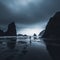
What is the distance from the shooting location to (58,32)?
11556 centimetres

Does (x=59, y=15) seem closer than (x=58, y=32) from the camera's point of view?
No

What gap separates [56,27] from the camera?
12575cm

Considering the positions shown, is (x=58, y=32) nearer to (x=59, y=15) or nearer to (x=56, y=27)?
(x=56, y=27)

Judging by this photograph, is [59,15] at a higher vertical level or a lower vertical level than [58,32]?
higher

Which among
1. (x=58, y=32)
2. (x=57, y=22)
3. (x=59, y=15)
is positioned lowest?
(x=58, y=32)

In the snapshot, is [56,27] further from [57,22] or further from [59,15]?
[59,15]

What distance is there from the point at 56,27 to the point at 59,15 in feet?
58.3

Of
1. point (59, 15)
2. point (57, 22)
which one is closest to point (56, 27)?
point (57, 22)

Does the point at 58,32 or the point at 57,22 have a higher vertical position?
the point at 57,22

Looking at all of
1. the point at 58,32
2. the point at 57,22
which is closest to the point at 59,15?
the point at 57,22

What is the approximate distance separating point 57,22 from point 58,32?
16.7 metres

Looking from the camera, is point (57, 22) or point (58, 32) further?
point (57, 22)

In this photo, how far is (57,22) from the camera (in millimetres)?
127625

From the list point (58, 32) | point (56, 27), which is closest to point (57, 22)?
point (56, 27)
